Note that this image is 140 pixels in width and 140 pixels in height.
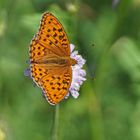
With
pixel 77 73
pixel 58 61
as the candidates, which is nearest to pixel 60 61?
pixel 58 61

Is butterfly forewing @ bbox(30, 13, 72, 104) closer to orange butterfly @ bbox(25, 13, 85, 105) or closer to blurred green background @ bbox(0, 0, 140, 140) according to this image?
orange butterfly @ bbox(25, 13, 85, 105)

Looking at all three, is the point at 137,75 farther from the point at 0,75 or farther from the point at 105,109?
the point at 0,75

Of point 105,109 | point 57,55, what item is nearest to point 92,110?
point 105,109

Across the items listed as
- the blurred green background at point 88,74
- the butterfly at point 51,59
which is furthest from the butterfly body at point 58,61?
the blurred green background at point 88,74

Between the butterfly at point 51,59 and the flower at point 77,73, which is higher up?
the butterfly at point 51,59

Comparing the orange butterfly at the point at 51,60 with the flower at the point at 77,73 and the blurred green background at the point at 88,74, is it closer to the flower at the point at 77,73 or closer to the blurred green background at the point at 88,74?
the flower at the point at 77,73

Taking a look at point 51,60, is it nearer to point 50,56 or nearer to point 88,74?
point 50,56
